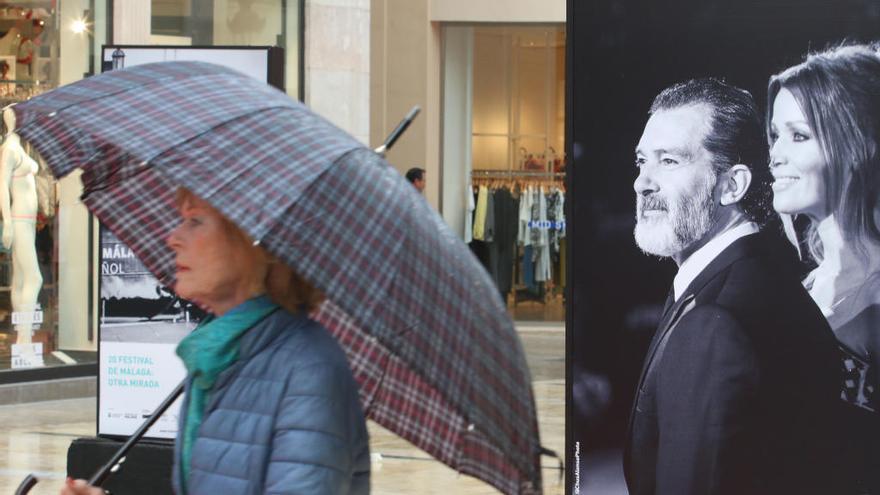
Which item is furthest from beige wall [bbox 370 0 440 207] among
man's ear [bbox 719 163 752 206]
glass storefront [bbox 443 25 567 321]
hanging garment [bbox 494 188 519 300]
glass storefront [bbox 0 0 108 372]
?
man's ear [bbox 719 163 752 206]

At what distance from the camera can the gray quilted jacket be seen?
108 inches

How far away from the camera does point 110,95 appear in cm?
314

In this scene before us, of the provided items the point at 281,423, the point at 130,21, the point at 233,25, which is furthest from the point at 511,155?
the point at 281,423

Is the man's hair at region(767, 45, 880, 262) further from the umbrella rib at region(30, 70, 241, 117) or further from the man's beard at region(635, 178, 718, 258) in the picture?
the umbrella rib at region(30, 70, 241, 117)

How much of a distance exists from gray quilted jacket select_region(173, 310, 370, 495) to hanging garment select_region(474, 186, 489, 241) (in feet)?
68.3

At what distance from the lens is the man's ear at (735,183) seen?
6133mm

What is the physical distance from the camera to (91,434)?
11930 millimetres

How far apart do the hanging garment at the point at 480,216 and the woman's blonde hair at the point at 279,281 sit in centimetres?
2066

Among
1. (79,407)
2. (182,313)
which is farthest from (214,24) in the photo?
(182,313)

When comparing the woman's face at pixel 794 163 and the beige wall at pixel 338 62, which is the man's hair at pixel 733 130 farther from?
the beige wall at pixel 338 62

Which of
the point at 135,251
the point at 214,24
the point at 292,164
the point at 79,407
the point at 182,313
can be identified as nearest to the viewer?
the point at 292,164

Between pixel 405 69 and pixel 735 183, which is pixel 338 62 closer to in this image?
pixel 405 69

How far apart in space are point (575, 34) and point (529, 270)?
61.0ft

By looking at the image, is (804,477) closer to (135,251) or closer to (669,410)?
(669,410)
